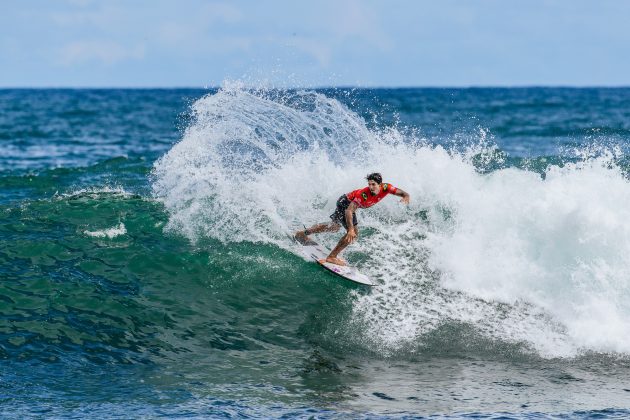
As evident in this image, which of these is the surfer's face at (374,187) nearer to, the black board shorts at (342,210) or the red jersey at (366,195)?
the red jersey at (366,195)

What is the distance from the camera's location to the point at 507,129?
129 feet

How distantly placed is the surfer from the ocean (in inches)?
26.4

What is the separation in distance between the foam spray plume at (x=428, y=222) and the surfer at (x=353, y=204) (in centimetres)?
69

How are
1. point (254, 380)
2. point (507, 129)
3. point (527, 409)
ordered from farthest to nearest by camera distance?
point (507, 129) < point (254, 380) < point (527, 409)

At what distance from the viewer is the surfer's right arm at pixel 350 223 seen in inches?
477

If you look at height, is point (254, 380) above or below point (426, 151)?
below

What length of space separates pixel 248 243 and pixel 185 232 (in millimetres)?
1708

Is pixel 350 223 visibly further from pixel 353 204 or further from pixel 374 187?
pixel 374 187

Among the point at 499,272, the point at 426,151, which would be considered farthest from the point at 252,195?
the point at 499,272

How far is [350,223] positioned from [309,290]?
59.5 inches

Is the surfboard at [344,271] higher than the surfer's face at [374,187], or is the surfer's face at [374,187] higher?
the surfer's face at [374,187]

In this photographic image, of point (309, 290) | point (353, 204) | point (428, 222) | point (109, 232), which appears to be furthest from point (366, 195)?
point (109, 232)

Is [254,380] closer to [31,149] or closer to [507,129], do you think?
[31,149]

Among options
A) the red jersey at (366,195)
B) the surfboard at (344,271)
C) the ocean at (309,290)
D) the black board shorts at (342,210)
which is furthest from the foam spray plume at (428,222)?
the red jersey at (366,195)
